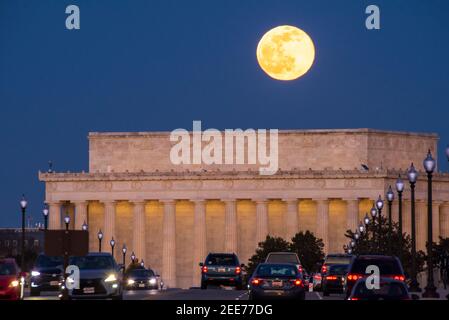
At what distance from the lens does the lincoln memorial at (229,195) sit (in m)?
163

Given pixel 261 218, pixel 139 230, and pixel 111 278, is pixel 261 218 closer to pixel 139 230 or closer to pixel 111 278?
pixel 139 230

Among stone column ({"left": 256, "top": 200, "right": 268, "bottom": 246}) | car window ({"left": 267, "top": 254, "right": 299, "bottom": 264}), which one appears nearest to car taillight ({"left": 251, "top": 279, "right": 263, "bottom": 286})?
car window ({"left": 267, "top": 254, "right": 299, "bottom": 264})

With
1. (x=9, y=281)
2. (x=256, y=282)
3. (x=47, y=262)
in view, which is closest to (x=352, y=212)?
(x=47, y=262)

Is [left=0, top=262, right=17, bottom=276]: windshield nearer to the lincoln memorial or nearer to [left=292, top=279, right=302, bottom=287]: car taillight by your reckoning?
[left=292, top=279, right=302, bottom=287]: car taillight

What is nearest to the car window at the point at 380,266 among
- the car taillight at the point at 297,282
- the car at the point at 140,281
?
the car taillight at the point at 297,282

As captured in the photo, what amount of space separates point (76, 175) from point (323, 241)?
27.7 meters

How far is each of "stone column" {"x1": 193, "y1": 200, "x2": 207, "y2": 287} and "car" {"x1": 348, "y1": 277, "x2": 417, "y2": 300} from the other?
121536mm

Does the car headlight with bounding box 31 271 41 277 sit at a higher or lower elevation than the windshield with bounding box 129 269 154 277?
higher

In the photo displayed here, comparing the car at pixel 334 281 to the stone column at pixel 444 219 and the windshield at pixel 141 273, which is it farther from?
the stone column at pixel 444 219

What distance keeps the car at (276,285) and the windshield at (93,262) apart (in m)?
5.20

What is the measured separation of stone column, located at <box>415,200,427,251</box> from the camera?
6398 inches

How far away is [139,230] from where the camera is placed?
167250 millimetres
